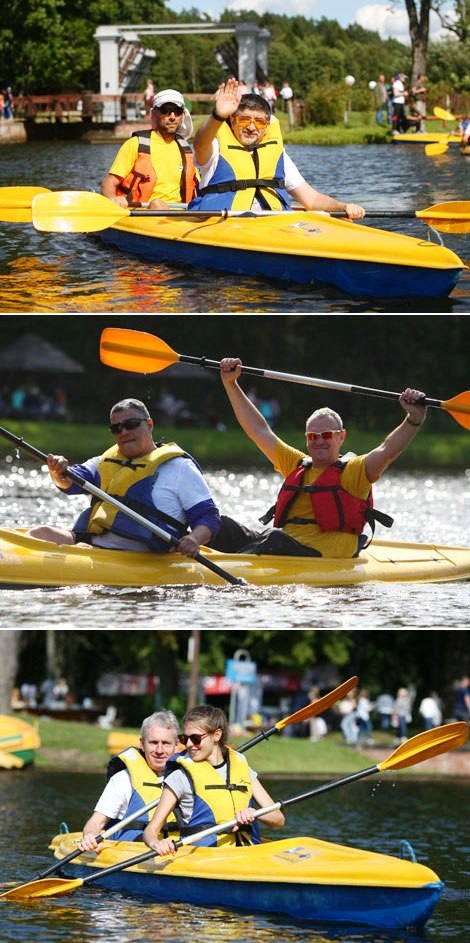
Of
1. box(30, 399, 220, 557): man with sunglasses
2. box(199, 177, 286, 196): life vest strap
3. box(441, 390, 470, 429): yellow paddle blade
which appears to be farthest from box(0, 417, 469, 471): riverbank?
box(199, 177, 286, 196): life vest strap

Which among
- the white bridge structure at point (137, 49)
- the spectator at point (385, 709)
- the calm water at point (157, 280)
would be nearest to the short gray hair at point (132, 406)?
the calm water at point (157, 280)

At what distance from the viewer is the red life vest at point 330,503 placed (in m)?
5.21

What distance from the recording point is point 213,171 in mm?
6039

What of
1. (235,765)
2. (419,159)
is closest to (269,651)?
(419,159)

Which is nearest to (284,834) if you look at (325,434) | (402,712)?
(325,434)

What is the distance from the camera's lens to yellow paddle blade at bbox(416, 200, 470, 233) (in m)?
6.60

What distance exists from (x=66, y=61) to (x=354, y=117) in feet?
21.2

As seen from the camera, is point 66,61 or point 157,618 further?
point 66,61

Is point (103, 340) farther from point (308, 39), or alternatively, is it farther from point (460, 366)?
point (308, 39)

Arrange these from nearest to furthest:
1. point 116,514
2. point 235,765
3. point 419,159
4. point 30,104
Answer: point 235,765, point 116,514, point 419,159, point 30,104

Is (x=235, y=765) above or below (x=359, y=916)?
above

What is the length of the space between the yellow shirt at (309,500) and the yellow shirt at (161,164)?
168 centimetres

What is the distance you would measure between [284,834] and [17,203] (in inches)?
120

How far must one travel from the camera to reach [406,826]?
670 cm
